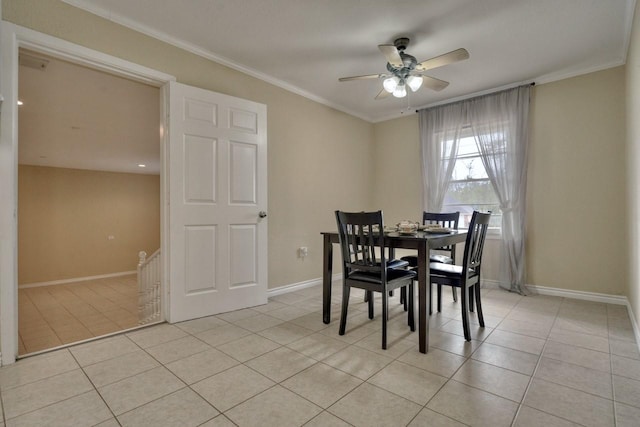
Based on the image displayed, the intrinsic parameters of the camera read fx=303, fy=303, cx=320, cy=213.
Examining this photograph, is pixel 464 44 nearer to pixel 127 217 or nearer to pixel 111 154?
pixel 111 154

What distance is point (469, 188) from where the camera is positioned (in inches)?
162

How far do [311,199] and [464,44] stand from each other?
2.38 meters

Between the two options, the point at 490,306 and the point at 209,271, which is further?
the point at 490,306

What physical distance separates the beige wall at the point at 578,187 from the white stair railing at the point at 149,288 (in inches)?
164

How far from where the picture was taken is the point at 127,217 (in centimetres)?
750

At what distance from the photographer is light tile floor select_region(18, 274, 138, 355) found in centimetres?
320

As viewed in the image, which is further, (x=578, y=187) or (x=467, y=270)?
(x=578, y=187)

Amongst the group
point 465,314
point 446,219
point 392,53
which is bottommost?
point 465,314

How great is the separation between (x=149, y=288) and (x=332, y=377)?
A: 307cm

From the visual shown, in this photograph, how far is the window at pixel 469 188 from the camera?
3939mm

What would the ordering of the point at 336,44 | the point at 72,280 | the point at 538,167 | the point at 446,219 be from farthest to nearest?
1. the point at 72,280
2. the point at 538,167
3. the point at 446,219
4. the point at 336,44

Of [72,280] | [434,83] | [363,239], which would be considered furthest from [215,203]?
[72,280]

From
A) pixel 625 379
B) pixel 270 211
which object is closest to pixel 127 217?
pixel 270 211

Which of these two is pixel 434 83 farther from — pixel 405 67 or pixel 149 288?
pixel 149 288
